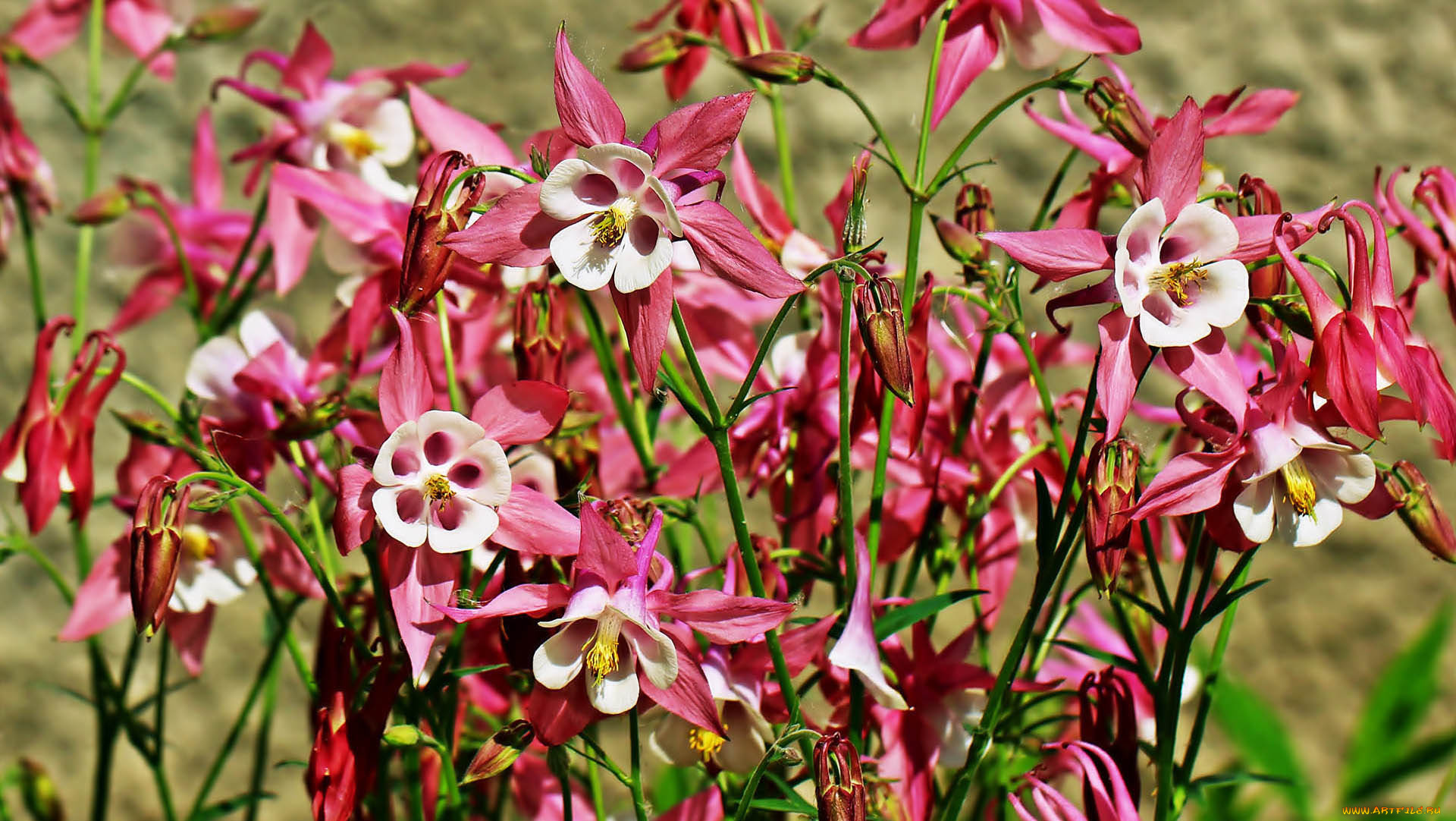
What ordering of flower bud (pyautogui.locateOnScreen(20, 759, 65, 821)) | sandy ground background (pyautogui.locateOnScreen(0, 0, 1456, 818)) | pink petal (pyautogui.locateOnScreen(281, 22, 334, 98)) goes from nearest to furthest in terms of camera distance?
pink petal (pyautogui.locateOnScreen(281, 22, 334, 98)) → flower bud (pyautogui.locateOnScreen(20, 759, 65, 821)) → sandy ground background (pyautogui.locateOnScreen(0, 0, 1456, 818))

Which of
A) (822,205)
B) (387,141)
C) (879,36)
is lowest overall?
(879,36)

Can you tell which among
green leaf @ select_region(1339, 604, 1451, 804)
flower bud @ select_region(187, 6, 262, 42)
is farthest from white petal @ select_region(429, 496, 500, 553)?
green leaf @ select_region(1339, 604, 1451, 804)

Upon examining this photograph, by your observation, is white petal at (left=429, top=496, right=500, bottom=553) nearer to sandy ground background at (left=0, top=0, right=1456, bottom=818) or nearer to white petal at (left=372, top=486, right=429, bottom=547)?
white petal at (left=372, top=486, right=429, bottom=547)

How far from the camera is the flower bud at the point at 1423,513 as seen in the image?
60 centimetres

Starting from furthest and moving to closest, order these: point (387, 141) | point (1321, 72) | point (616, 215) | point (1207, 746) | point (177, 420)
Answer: point (1207, 746), point (1321, 72), point (387, 141), point (177, 420), point (616, 215)

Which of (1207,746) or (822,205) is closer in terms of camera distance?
(822,205)

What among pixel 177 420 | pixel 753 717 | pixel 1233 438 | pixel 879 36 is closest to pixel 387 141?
pixel 177 420

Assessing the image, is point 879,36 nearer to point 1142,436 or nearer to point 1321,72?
point 1142,436

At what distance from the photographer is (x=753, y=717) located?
0.66 m

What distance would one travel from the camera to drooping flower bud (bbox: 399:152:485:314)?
1.83 feet

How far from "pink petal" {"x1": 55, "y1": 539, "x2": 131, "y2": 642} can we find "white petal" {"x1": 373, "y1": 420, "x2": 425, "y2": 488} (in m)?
0.33

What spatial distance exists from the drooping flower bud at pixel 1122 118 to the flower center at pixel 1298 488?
0.58 ft

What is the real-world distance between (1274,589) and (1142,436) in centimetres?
122

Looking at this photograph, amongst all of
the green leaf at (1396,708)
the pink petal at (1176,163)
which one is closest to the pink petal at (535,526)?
the pink petal at (1176,163)
